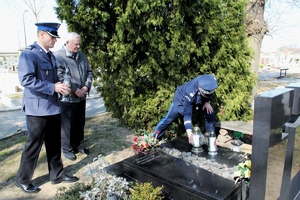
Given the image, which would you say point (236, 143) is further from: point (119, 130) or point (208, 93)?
point (119, 130)

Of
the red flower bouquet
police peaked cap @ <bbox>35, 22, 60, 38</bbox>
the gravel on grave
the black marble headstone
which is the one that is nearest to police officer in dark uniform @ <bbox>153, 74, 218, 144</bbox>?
the gravel on grave

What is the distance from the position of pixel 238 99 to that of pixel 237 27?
1395 millimetres

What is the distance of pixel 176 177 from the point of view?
2602 mm

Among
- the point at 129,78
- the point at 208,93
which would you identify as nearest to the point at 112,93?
the point at 129,78

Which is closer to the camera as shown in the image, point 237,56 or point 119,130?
point 237,56

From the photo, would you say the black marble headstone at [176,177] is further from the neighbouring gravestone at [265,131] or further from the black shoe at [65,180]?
the black shoe at [65,180]

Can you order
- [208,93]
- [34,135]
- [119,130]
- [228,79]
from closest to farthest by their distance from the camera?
[34,135] → [208,93] → [228,79] → [119,130]

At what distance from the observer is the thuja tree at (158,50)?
3.93 meters

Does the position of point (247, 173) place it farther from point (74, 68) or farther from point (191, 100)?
point (74, 68)

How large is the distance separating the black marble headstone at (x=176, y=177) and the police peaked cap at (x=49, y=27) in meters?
1.69

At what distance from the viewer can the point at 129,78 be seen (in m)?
4.36

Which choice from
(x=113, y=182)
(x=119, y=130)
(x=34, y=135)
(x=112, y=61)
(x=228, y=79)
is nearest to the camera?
(x=113, y=182)

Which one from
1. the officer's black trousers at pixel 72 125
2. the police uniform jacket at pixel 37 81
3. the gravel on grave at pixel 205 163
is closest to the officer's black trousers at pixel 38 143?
the police uniform jacket at pixel 37 81

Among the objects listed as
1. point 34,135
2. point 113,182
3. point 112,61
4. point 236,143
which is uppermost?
point 112,61
